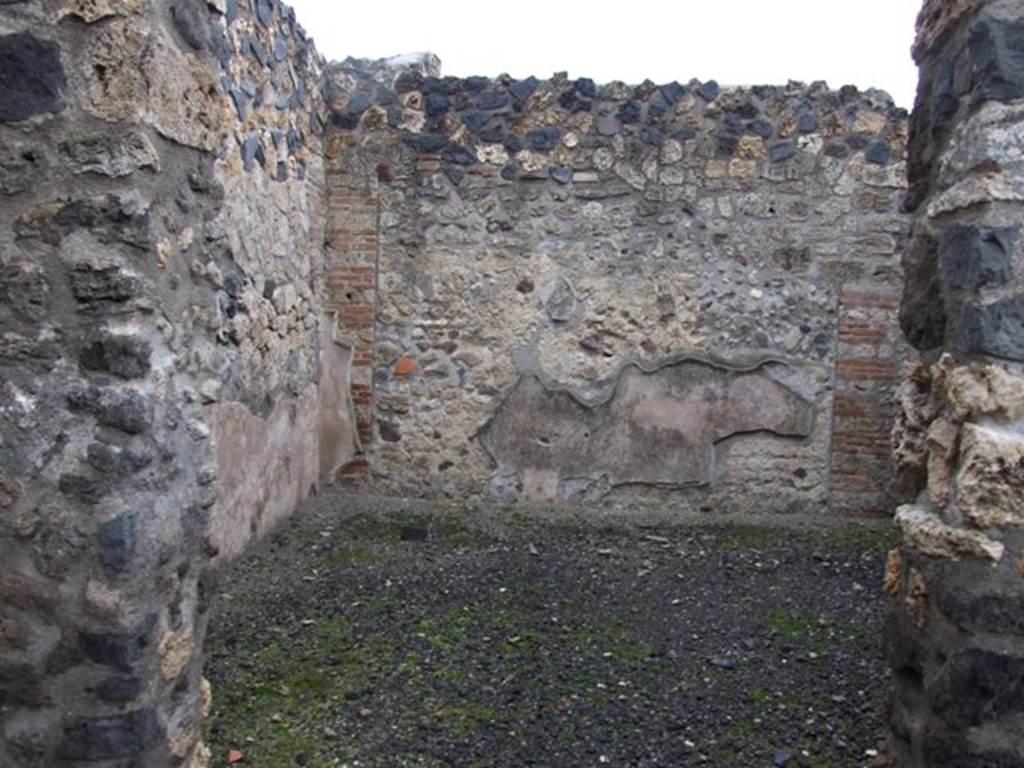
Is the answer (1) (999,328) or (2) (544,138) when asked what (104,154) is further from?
(2) (544,138)

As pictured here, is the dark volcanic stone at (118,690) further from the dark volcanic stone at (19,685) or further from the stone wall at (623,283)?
the stone wall at (623,283)

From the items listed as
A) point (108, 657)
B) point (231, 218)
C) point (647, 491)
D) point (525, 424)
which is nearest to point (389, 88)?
point (231, 218)

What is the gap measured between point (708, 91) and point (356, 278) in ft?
7.97

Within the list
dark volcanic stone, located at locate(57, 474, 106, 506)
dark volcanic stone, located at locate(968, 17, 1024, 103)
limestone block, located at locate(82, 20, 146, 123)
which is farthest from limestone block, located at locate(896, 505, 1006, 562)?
limestone block, located at locate(82, 20, 146, 123)

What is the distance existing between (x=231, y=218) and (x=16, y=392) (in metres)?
2.50

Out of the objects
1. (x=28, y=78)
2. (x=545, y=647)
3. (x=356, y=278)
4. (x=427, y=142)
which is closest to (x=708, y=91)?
(x=427, y=142)

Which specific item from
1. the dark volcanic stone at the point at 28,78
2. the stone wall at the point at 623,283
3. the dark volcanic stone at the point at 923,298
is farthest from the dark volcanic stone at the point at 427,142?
the dark volcanic stone at the point at 28,78

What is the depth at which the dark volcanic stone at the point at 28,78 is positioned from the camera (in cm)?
178

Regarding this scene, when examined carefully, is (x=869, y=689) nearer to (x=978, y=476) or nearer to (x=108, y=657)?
(x=978, y=476)

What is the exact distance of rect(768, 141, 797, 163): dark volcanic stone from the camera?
215 inches

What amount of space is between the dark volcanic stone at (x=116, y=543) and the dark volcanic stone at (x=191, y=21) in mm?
1086

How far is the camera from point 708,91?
18.1ft

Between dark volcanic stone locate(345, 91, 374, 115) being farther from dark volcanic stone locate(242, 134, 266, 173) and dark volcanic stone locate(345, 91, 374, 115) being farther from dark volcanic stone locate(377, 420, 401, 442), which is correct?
dark volcanic stone locate(377, 420, 401, 442)

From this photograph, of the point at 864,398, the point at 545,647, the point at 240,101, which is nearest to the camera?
the point at 545,647
